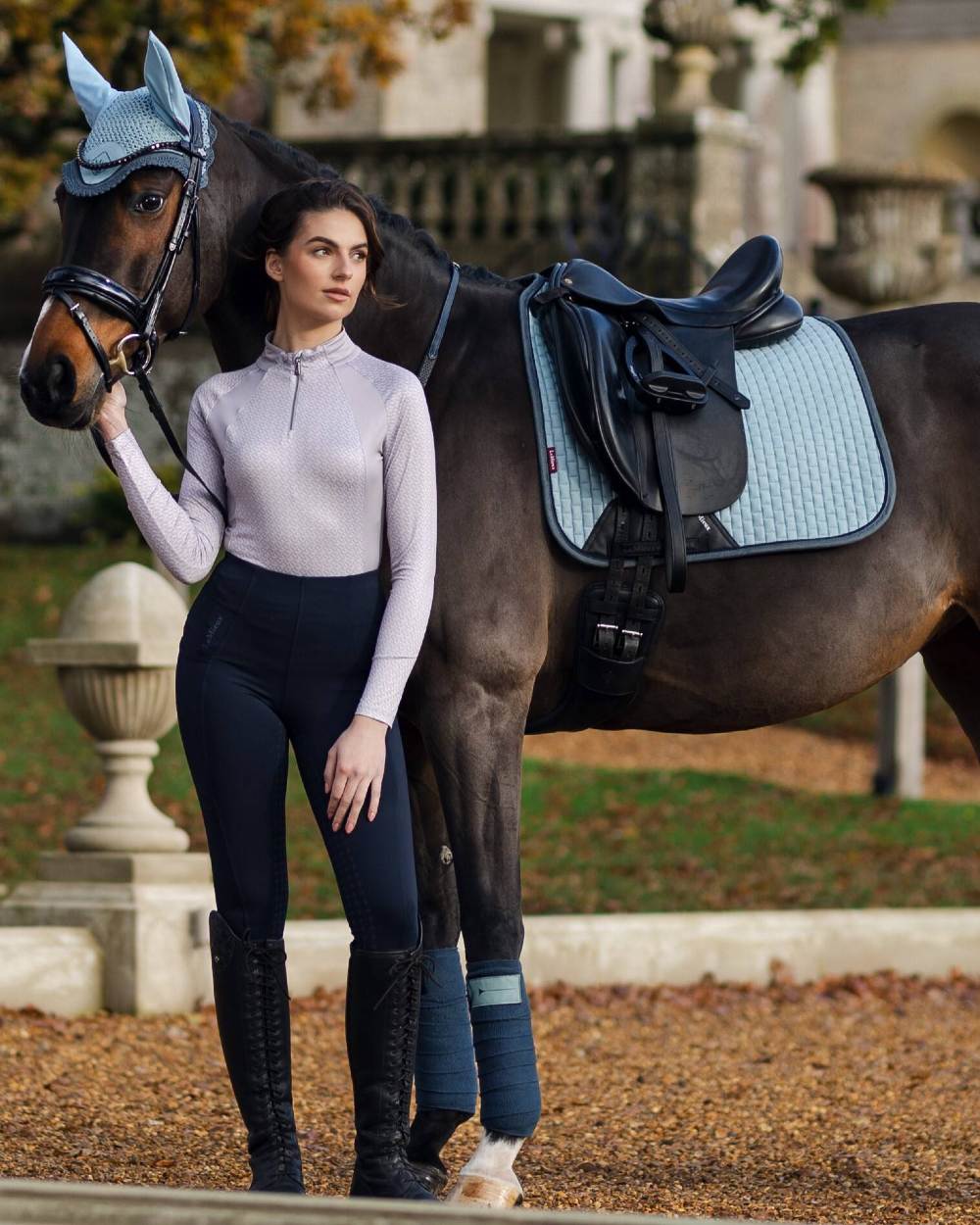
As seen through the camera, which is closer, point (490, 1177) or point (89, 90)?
point (89, 90)

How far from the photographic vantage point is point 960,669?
15.5 feet

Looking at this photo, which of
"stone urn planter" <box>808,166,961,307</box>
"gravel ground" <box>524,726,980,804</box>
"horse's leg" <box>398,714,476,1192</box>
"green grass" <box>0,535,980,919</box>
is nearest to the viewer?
"horse's leg" <box>398,714,476,1192</box>

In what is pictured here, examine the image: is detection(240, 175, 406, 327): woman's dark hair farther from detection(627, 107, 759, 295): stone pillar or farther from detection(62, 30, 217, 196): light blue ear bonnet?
detection(627, 107, 759, 295): stone pillar

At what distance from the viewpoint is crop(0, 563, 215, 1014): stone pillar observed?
6789 mm

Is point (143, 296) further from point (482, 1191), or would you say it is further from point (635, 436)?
point (482, 1191)

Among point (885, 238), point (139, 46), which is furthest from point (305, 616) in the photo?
point (139, 46)

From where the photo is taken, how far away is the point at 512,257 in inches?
663

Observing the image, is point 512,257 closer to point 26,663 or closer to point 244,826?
point 26,663

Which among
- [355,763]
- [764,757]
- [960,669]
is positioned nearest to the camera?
[355,763]

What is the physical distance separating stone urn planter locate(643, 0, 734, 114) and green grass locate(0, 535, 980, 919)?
6576 millimetres

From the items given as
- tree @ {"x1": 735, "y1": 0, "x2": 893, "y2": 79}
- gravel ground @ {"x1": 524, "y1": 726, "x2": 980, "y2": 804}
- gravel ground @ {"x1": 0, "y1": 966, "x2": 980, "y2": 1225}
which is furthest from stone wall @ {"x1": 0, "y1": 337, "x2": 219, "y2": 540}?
gravel ground @ {"x1": 0, "y1": 966, "x2": 980, "y2": 1225}

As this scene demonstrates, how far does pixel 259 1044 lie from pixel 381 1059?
24cm

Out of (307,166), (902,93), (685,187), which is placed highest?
(902,93)

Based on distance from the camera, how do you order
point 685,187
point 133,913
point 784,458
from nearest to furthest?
point 784,458, point 133,913, point 685,187
